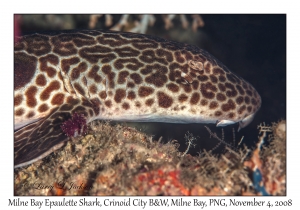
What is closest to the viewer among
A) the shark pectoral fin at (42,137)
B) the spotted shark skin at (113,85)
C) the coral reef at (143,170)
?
the coral reef at (143,170)

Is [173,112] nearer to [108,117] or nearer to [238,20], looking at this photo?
[108,117]

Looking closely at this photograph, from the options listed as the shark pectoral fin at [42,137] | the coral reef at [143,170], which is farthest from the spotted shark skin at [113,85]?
the coral reef at [143,170]

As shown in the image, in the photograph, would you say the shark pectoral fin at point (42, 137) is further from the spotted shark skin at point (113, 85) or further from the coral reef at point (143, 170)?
the coral reef at point (143, 170)

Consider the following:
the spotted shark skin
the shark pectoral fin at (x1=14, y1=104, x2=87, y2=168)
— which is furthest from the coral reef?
the spotted shark skin

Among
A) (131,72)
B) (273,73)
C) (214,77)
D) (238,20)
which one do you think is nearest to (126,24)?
(131,72)

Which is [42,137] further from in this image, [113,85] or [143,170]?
[143,170]

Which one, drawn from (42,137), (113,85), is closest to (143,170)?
(42,137)
